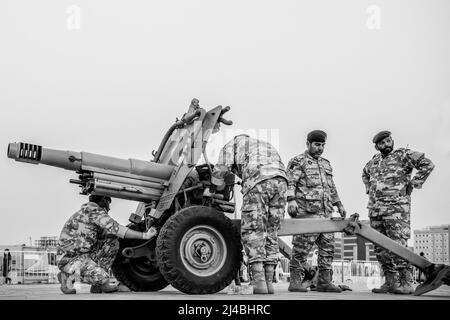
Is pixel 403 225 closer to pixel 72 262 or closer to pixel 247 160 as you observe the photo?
pixel 247 160

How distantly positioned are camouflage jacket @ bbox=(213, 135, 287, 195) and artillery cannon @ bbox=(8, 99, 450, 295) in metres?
0.28

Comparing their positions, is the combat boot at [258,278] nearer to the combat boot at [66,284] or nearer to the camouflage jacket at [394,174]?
the combat boot at [66,284]

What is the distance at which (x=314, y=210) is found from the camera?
7.61m

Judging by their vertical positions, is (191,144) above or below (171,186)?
above

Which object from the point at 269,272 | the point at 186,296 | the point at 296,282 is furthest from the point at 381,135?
the point at 186,296

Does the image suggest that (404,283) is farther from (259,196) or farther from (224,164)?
(224,164)

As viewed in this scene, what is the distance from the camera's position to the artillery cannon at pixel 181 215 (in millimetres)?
5727

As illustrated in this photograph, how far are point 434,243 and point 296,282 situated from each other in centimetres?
237

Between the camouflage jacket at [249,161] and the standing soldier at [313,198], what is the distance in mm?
1202

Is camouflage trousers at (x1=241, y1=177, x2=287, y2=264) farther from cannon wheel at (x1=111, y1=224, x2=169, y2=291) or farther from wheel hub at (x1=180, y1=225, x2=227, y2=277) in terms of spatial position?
cannon wheel at (x1=111, y1=224, x2=169, y2=291)

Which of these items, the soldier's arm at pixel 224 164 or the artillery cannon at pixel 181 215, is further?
the soldier's arm at pixel 224 164

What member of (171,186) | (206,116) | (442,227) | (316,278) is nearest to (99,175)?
(171,186)

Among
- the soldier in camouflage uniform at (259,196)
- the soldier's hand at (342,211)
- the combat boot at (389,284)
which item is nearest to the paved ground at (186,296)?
the soldier in camouflage uniform at (259,196)
